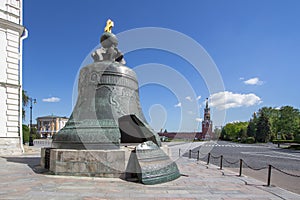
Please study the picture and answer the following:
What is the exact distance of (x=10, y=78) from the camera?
47.9 ft

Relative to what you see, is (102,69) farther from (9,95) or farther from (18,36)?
(18,36)

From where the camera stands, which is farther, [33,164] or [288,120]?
[288,120]

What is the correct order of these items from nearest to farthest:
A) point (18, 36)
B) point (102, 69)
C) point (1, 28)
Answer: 1. point (102, 69)
2. point (1, 28)
3. point (18, 36)

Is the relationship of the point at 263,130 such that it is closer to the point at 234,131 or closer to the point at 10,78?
the point at 234,131

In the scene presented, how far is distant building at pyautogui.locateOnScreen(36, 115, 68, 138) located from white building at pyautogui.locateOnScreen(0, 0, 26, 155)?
59505 millimetres

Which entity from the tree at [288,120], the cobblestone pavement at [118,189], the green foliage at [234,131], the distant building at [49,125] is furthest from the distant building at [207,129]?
the cobblestone pavement at [118,189]

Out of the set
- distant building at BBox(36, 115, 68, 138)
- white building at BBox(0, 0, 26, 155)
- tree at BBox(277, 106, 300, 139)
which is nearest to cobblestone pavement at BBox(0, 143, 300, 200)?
white building at BBox(0, 0, 26, 155)

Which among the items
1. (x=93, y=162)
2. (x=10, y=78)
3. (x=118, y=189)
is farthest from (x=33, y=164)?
(x=10, y=78)

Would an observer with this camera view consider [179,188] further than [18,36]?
No

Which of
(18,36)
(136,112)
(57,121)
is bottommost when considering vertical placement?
(57,121)

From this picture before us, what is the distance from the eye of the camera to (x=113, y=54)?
8.23m

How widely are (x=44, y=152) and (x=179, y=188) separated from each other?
476 cm

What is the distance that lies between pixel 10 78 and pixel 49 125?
219 ft

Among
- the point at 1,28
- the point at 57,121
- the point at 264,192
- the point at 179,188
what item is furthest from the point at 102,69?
the point at 57,121
